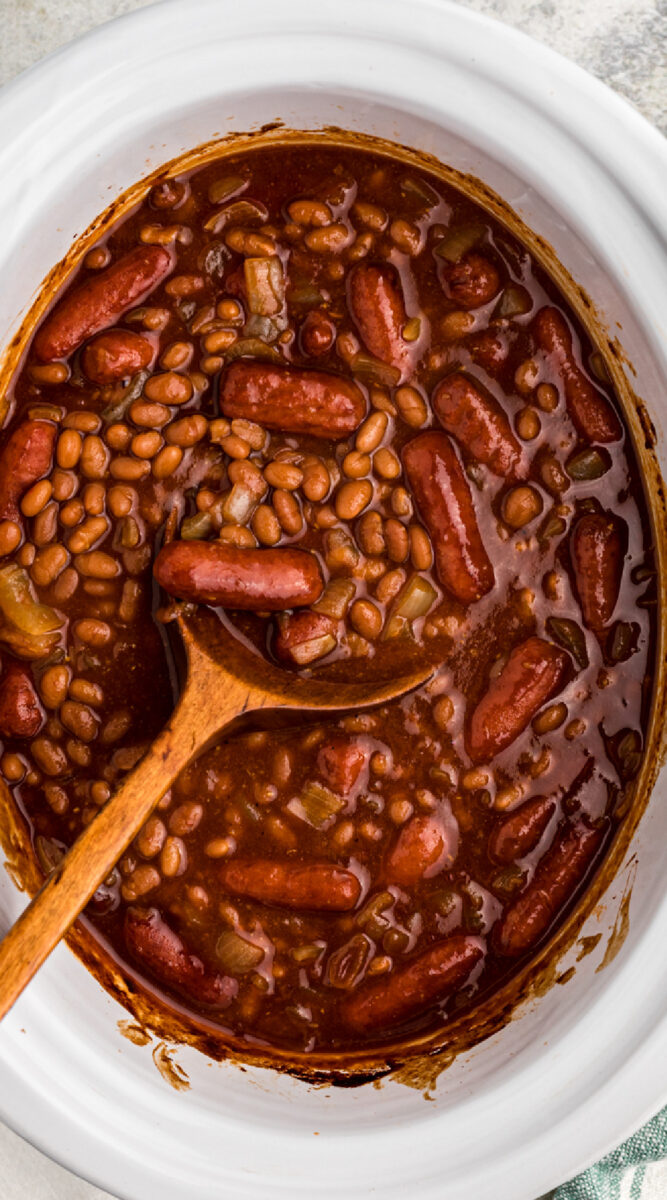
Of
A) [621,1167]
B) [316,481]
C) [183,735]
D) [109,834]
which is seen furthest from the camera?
[621,1167]

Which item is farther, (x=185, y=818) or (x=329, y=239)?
(x=185, y=818)

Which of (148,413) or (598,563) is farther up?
(598,563)

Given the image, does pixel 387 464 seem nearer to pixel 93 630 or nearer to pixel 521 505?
pixel 521 505

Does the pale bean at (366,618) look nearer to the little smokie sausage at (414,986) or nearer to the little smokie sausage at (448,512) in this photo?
the little smokie sausage at (448,512)

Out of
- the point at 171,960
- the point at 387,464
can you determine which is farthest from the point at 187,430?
the point at 171,960

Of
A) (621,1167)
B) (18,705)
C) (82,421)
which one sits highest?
(82,421)

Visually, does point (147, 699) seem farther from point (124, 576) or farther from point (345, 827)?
point (345, 827)

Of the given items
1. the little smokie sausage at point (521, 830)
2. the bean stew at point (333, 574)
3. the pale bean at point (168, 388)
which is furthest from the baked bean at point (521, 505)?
the pale bean at point (168, 388)
